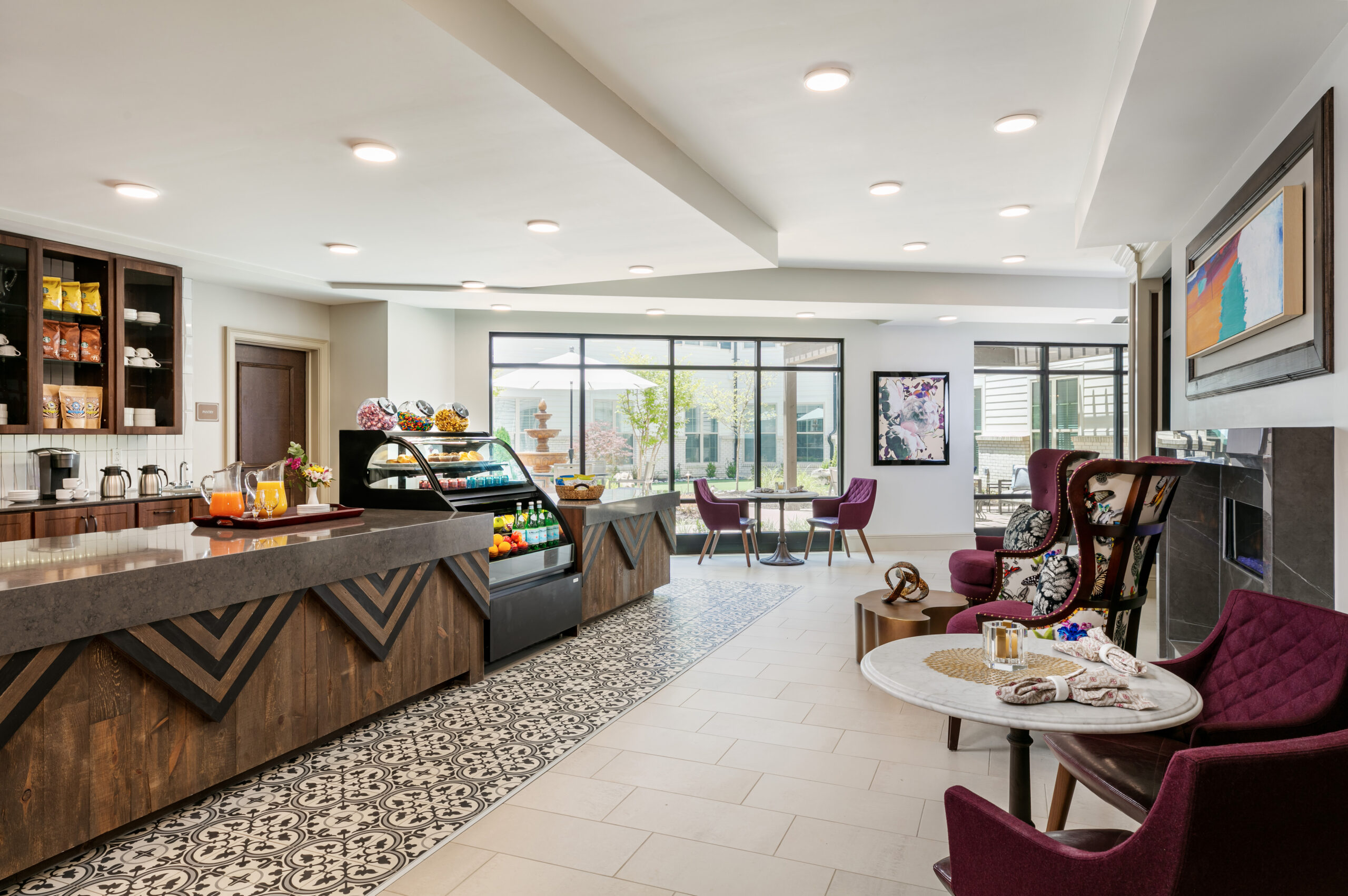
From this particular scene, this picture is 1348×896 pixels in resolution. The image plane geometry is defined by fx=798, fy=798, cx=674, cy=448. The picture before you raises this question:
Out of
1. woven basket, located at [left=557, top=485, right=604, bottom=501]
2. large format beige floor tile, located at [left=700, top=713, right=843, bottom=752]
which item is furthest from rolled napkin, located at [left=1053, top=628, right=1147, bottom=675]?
woven basket, located at [left=557, top=485, right=604, bottom=501]

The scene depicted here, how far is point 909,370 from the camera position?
31.6 feet

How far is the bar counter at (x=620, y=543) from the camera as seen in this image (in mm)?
5570

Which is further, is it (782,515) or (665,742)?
(782,515)

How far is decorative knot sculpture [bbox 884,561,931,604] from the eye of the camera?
4.60 meters

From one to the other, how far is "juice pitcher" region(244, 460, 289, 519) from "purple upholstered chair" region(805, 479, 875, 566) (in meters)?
5.77

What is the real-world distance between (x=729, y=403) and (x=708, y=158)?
502cm

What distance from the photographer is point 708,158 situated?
4.58 meters

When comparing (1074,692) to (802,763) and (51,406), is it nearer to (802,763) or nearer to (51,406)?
(802,763)

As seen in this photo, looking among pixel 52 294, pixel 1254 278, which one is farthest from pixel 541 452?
pixel 1254 278

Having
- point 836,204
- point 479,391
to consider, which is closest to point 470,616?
point 836,204

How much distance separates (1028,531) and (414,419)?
3.90 metres

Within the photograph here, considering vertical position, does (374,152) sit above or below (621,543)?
above

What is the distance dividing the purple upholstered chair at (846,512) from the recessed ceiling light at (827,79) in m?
5.44

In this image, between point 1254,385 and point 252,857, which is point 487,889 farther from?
point 1254,385
